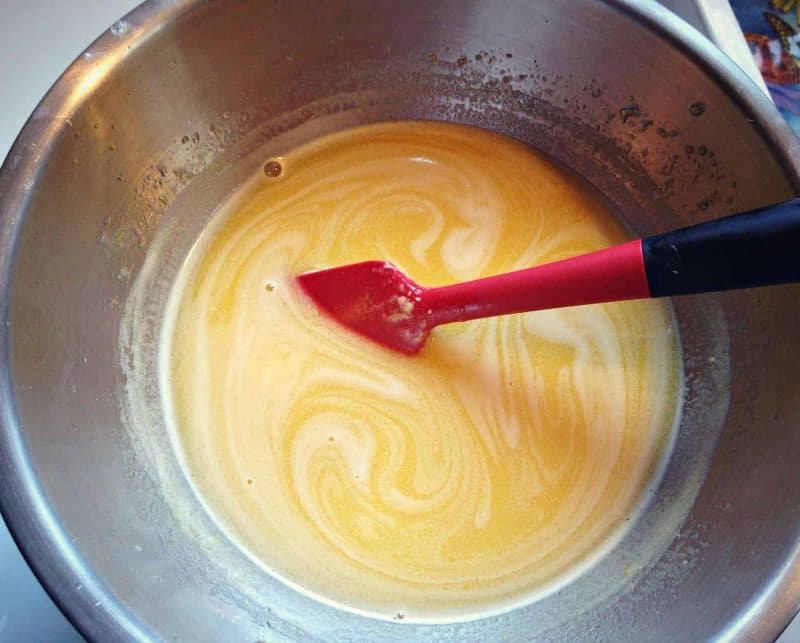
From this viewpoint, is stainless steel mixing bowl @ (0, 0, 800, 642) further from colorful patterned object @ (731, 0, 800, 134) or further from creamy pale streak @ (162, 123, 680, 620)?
colorful patterned object @ (731, 0, 800, 134)

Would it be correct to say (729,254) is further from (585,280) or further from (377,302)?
(377,302)

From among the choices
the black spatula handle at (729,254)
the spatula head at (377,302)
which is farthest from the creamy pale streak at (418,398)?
the black spatula handle at (729,254)

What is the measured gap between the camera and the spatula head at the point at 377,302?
55.0 inches

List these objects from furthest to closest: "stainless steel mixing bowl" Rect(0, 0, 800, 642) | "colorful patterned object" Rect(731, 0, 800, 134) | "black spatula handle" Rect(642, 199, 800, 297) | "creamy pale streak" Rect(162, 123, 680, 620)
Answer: "colorful patterned object" Rect(731, 0, 800, 134) < "creamy pale streak" Rect(162, 123, 680, 620) < "stainless steel mixing bowl" Rect(0, 0, 800, 642) < "black spatula handle" Rect(642, 199, 800, 297)

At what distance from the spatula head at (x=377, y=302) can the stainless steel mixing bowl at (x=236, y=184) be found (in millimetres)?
365

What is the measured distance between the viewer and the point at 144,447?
53.1 inches

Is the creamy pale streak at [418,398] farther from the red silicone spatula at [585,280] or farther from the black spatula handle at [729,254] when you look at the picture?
the black spatula handle at [729,254]

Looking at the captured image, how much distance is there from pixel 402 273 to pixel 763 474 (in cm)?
76

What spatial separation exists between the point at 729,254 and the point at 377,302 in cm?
71

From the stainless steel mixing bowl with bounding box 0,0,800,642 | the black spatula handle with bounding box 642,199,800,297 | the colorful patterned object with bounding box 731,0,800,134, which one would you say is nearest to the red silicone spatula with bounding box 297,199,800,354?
the black spatula handle with bounding box 642,199,800,297

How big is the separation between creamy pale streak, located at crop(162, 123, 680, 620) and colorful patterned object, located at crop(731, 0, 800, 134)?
1.78ft

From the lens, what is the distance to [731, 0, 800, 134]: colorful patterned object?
1.64m

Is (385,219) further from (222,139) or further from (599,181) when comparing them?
(599,181)

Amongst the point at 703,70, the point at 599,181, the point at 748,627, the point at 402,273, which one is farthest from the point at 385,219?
the point at 748,627
